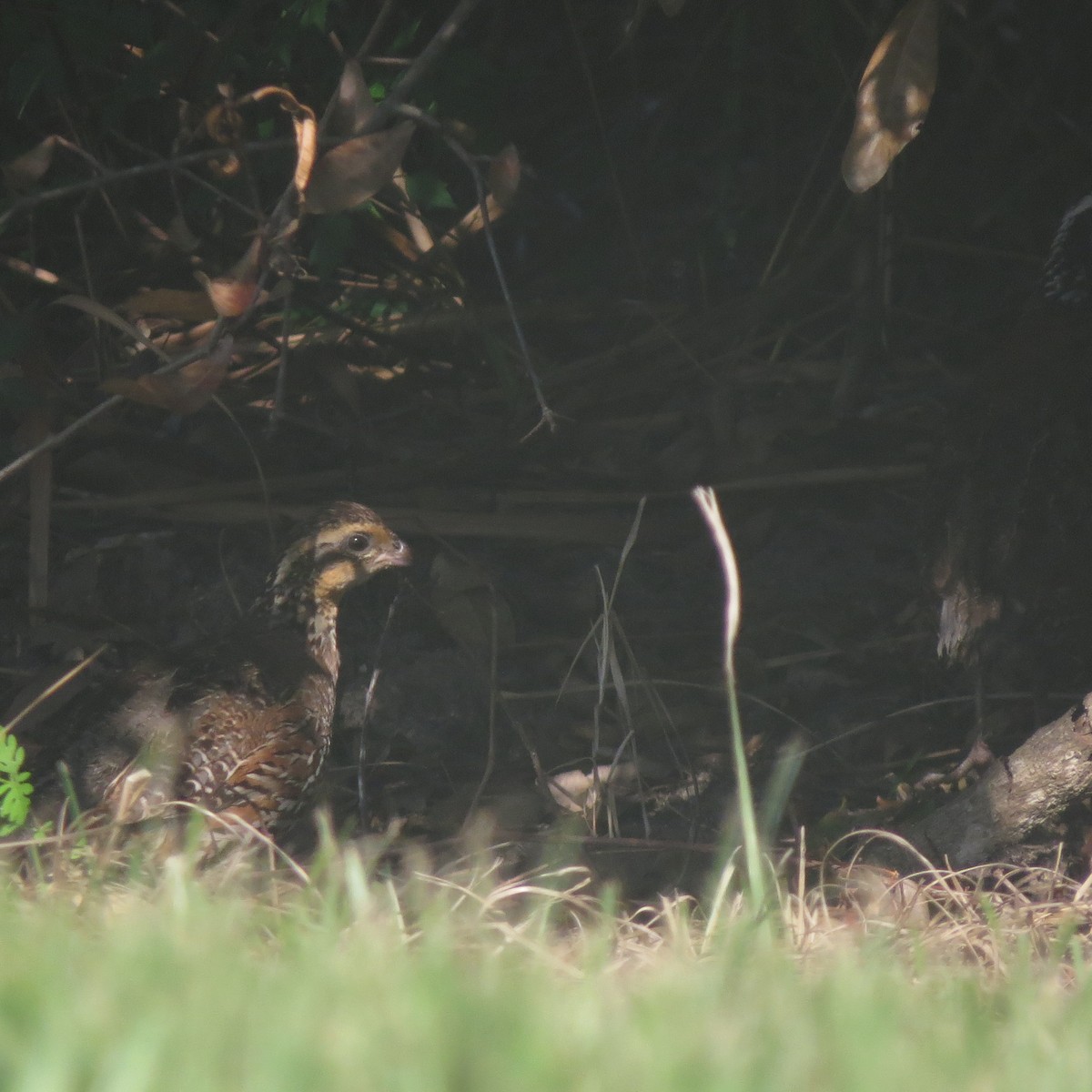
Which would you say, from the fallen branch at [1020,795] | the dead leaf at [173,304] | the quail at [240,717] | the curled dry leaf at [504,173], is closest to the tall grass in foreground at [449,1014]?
the fallen branch at [1020,795]

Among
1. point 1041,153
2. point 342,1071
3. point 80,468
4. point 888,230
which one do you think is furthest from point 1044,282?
point 342,1071

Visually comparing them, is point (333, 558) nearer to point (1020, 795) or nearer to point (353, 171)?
point (353, 171)

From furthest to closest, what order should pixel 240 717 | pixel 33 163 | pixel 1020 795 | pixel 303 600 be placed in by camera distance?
pixel 303 600, pixel 240 717, pixel 33 163, pixel 1020 795

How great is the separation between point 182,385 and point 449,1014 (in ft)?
7.35

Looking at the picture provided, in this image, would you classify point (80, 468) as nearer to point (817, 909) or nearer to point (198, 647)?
point (198, 647)

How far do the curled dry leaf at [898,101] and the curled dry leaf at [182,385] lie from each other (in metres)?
1.61

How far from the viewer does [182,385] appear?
363 cm

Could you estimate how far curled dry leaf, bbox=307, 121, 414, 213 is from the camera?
12.0 ft

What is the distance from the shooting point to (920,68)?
3623 millimetres

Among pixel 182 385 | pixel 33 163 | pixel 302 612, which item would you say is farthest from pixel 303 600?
pixel 33 163

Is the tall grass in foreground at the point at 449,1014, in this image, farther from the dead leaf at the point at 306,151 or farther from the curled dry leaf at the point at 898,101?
the curled dry leaf at the point at 898,101

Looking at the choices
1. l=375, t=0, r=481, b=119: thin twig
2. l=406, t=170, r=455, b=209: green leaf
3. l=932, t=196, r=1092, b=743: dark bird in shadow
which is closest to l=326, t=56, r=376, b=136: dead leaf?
l=375, t=0, r=481, b=119: thin twig

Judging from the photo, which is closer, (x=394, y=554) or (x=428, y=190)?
(x=428, y=190)

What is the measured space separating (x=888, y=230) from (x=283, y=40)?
8.17 feet
